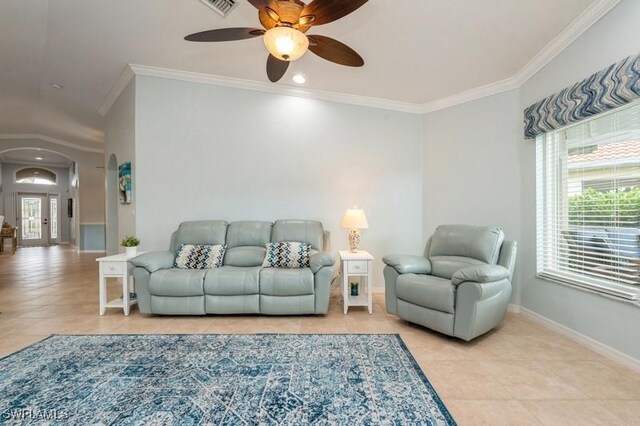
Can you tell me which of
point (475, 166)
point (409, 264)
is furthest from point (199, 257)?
point (475, 166)

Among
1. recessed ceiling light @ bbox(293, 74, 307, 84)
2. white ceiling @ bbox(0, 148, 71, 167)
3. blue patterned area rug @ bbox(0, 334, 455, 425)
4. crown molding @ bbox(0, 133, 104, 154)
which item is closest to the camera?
blue patterned area rug @ bbox(0, 334, 455, 425)

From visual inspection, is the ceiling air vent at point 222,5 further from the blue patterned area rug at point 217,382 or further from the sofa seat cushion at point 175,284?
the blue patterned area rug at point 217,382

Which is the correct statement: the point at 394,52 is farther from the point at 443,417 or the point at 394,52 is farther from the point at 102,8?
the point at 443,417

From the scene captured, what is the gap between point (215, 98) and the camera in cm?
380

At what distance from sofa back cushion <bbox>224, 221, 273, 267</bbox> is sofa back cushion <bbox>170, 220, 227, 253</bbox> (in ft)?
0.34

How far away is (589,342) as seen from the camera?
238cm

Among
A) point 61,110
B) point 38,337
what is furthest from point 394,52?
point 61,110

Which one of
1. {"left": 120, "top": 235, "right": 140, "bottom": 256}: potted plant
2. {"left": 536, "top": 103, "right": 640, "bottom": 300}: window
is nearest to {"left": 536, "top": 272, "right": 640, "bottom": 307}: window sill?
{"left": 536, "top": 103, "right": 640, "bottom": 300}: window

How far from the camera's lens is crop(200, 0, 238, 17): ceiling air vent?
7.82 feet

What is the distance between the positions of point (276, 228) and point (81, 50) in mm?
2999

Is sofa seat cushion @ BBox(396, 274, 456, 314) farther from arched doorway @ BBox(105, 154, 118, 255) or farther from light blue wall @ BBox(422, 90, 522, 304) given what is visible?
arched doorway @ BBox(105, 154, 118, 255)

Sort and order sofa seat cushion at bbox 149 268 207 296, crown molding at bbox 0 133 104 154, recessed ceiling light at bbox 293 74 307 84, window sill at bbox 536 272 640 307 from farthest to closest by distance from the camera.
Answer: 1. crown molding at bbox 0 133 104 154
2. recessed ceiling light at bbox 293 74 307 84
3. sofa seat cushion at bbox 149 268 207 296
4. window sill at bbox 536 272 640 307

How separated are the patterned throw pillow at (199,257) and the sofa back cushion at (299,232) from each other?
2.15ft

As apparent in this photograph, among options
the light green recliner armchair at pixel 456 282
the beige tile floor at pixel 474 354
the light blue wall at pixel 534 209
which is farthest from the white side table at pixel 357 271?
the light blue wall at pixel 534 209
